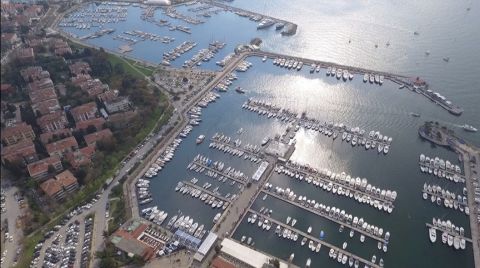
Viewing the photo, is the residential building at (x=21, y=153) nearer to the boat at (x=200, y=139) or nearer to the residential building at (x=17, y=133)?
the residential building at (x=17, y=133)

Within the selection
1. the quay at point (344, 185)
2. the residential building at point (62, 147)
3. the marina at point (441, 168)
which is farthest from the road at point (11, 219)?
the marina at point (441, 168)

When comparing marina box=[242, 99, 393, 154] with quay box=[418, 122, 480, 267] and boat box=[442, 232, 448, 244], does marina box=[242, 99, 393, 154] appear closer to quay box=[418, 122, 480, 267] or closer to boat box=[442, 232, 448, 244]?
quay box=[418, 122, 480, 267]

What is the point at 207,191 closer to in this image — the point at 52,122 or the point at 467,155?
the point at 52,122

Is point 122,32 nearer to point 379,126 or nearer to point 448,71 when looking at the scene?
point 379,126

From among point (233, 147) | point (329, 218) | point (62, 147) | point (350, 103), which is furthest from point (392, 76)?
point (62, 147)

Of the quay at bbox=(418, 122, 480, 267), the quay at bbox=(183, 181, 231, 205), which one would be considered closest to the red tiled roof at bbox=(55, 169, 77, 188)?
the quay at bbox=(183, 181, 231, 205)

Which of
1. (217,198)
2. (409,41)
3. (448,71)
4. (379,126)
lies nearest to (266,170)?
(217,198)

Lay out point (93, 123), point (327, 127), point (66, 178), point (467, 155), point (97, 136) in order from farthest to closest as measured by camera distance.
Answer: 1. point (327, 127)
2. point (93, 123)
3. point (97, 136)
4. point (467, 155)
5. point (66, 178)
